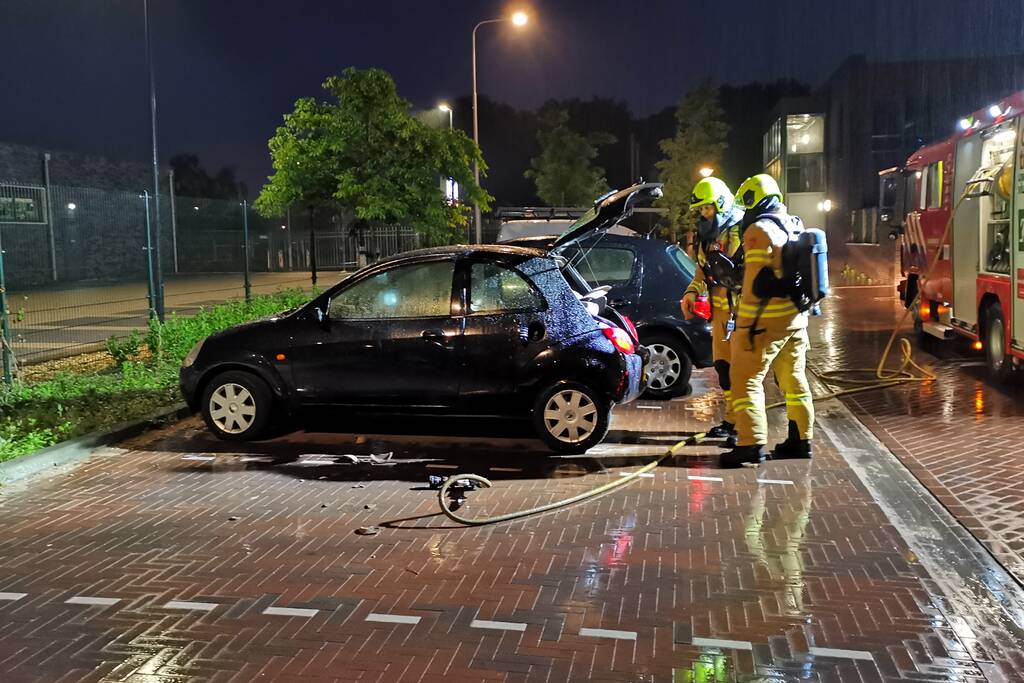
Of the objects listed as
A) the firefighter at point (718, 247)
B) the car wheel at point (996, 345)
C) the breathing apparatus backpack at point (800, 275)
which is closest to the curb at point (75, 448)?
the firefighter at point (718, 247)

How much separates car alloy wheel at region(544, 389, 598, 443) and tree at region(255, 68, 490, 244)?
29.4ft

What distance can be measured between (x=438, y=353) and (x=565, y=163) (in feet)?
136

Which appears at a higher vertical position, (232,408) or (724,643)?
(232,408)

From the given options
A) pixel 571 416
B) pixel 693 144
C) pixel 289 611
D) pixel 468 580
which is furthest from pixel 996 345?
pixel 693 144

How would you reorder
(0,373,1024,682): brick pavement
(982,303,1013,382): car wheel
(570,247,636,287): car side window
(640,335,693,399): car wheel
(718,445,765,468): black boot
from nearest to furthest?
1. (0,373,1024,682): brick pavement
2. (718,445,765,468): black boot
3. (640,335,693,399): car wheel
4. (570,247,636,287): car side window
5. (982,303,1013,382): car wheel

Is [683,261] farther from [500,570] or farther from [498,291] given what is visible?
[500,570]

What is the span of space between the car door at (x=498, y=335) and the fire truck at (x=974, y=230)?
521 centimetres

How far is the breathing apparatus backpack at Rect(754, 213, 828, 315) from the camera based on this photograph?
6.71 meters

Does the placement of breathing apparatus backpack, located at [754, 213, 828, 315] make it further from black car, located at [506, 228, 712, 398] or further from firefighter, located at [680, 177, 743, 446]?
black car, located at [506, 228, 712, 398]

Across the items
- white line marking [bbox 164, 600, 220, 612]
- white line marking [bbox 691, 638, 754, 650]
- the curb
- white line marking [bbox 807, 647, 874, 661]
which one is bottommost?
white line marking [bbox 807, 647, 874, 661]

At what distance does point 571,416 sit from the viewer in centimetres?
731

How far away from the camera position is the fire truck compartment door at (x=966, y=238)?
10867mm

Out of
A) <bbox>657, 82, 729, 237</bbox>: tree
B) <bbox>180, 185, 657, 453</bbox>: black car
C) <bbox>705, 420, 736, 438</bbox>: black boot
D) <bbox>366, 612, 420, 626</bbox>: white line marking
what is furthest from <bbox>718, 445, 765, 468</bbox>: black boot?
<bbox>657, 82, 729, 237</bbox>: tree

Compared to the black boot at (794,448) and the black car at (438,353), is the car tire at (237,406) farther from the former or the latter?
the black boot at (794,448)
